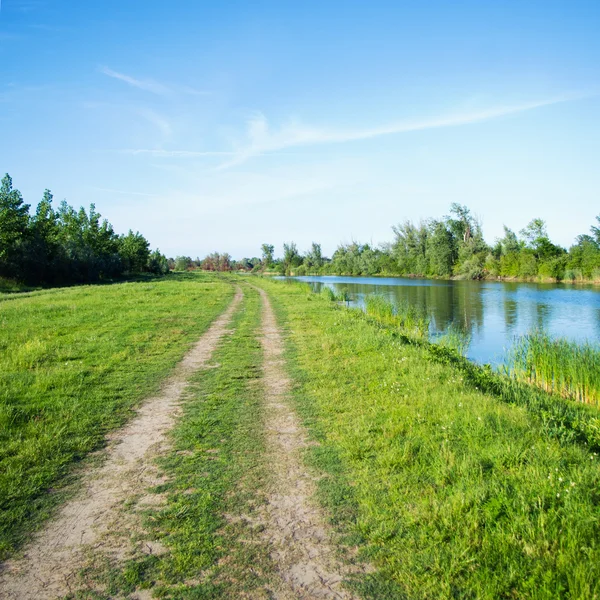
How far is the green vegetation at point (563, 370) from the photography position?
10.2m

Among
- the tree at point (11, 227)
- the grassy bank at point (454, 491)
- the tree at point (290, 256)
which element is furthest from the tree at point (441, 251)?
the grassy bank at point (454, 491)

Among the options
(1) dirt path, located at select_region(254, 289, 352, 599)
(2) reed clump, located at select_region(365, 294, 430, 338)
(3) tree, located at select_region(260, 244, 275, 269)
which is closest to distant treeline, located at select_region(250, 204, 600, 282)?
(3) tree, located at select_region(260, 244, 275, 269)

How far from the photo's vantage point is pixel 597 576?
9.95ft

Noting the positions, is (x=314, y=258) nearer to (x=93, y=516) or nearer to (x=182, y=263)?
(x=182, y=263)

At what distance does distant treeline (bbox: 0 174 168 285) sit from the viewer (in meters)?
38.4

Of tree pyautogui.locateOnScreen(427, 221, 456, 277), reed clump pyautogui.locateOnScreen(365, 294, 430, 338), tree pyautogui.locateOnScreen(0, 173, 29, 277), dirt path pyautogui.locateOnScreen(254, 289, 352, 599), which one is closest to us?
dirt path pyautogui.locateOnScreen(254, 289, 352, 599)

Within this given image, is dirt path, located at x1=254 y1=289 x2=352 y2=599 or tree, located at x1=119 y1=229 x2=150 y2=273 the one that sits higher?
tree, located at x1=119 y1=229 x2=150 y2=273

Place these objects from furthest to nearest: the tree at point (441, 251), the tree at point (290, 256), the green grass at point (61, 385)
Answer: the tree at point (290, 256) < the tree at point (441, 251) < the green grass at point (61, 385)

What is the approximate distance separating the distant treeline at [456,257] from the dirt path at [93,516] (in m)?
61.9

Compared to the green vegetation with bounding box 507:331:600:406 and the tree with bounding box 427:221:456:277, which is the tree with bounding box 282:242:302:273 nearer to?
the tree with bounding box 427:221:456:277

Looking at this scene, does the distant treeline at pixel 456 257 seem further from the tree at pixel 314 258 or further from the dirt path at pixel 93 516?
the dirt path at pixel 93 516

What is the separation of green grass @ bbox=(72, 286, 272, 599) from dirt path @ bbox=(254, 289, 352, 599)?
0.15m

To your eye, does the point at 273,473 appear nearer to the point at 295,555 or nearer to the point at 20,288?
the point at 295,555

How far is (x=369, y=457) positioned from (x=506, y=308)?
29.0 metres
